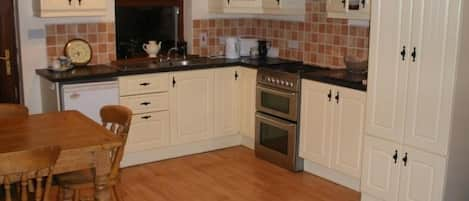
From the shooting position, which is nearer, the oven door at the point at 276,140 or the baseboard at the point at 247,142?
the oven door at the point at 276,140

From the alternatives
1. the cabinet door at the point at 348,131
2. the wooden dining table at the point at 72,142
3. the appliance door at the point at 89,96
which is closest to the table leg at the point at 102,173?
the wooden dining table at the point at 72,142

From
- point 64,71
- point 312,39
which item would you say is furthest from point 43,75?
point 312,39

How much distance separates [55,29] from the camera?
5.11 meters

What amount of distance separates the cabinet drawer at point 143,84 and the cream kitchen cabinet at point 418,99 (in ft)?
6.55

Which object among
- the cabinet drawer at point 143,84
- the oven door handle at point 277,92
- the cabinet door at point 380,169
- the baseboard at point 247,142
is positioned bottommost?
the baseboard at point 247,142

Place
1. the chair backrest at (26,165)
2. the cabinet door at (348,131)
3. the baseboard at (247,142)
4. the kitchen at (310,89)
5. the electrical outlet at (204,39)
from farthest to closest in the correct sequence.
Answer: the electrical outlet at (204,39)
the baseboard at (247,142)
the cabinet door at (348,131)
the kitchen at (310,89)
the chair backrest at (26,165)

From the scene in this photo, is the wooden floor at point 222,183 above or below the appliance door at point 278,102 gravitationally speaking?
below

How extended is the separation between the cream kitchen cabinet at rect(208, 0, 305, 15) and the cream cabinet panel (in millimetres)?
1329

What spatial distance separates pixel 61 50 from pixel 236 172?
1.96m

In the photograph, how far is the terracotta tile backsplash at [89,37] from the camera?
16.8ft

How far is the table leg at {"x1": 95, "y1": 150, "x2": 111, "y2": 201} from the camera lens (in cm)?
308

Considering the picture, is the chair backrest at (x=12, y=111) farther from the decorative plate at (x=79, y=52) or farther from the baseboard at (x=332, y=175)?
the baseboard at (x=332, y=175)

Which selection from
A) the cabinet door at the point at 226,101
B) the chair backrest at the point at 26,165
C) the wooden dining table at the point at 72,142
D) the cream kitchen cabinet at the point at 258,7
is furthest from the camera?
the cabinet door at the point at 226,101

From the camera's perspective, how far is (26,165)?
8.85 ft
